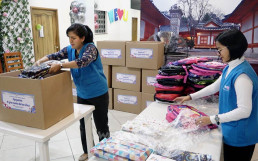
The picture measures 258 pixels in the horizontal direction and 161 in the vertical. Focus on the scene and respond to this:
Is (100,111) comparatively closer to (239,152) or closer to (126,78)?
(239,152)

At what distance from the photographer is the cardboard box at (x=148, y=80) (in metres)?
2.89

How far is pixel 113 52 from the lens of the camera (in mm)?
3055

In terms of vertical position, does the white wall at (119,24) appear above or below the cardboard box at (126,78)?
above

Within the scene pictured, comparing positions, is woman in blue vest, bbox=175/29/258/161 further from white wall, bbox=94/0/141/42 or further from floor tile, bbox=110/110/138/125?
white wall, bbox=94/0/141/42

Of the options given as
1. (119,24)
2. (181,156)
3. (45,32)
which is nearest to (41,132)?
(181,156)

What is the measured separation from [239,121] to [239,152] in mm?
214

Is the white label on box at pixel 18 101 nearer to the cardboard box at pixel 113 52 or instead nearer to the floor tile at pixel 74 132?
the floor tile at pixel 74 132

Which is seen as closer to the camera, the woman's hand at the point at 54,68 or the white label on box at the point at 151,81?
the woman's hand at the point at 54,68

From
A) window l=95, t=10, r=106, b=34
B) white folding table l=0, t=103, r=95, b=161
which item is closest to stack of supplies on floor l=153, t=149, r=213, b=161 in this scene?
white folding table l=0, t=103, r=95, b=161

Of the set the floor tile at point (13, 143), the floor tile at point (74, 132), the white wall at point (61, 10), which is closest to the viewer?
the floor tile at point (13, 143)

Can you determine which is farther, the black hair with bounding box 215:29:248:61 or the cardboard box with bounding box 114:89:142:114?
the cardboard box with bounding box 114:89:142:114

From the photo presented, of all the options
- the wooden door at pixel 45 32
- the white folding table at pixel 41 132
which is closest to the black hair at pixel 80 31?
the white folding table at pixel 41 132

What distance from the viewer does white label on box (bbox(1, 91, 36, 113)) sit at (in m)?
1.12

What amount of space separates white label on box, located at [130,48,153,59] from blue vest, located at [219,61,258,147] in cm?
164
